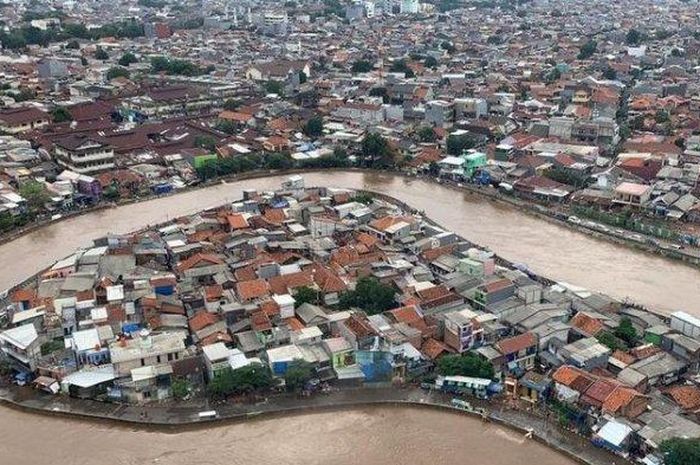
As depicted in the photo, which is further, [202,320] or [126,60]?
[126,60]

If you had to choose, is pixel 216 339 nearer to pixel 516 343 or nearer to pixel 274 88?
pixel 516 343

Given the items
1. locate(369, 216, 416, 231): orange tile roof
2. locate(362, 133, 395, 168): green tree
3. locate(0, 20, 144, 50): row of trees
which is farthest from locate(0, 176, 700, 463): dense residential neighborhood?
locate(0, 20, 144, 50): row of trees

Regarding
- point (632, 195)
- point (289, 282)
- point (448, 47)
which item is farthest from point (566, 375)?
point (448, 47)

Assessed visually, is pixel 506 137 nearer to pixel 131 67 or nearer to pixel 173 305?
pixel 173 305

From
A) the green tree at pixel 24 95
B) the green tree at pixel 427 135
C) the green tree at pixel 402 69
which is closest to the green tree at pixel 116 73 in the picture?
the green tree at pixel 24 95

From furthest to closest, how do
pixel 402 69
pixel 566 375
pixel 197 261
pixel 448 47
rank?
pixel 448 47 → pixel 402 69 → pixel 197 261 → pixel 566 375

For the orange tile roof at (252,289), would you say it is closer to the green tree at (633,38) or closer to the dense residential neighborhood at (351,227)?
the dense residential neighborhood at (351,227)
